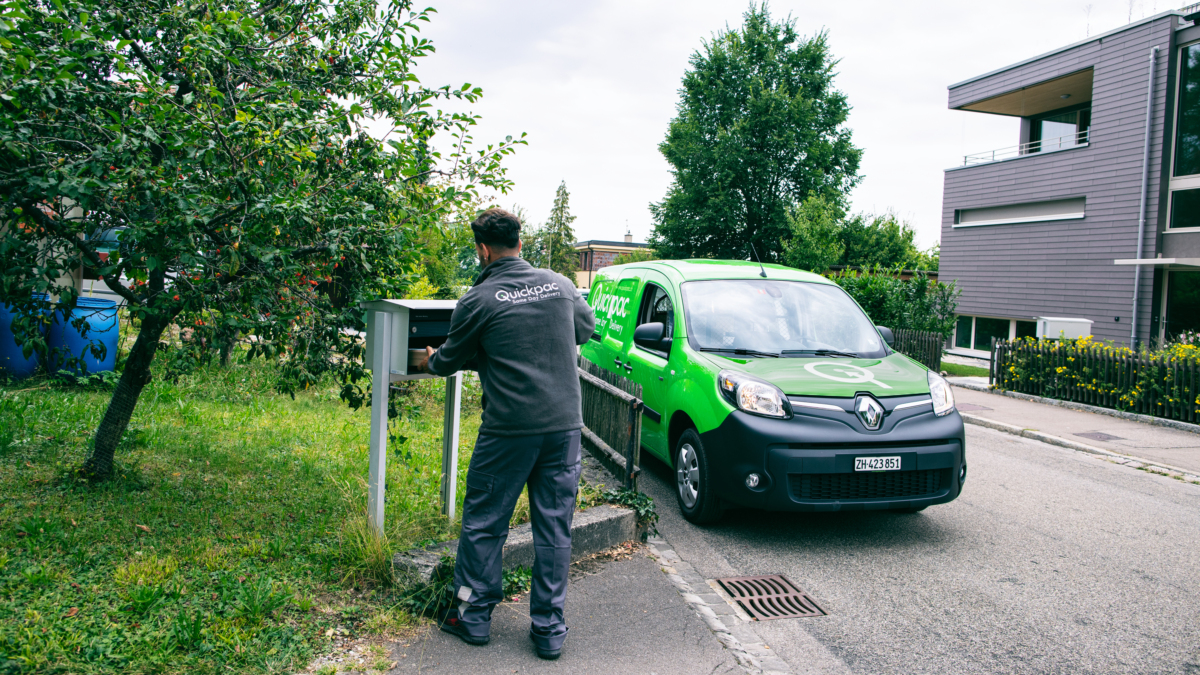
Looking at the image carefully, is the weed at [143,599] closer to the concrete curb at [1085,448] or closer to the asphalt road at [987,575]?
the asphalt road at [987,575]

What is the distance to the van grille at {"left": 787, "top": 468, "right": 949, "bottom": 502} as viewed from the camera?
4.95m

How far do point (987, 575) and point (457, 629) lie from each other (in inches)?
132

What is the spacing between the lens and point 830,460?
16.1 ft

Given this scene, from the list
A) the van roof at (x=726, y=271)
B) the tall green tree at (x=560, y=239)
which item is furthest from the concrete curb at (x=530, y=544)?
the tall green tree at (x=560, y=239)

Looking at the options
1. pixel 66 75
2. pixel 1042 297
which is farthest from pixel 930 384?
pixel 1042 297

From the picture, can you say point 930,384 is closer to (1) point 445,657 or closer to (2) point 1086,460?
(1) point 445,657

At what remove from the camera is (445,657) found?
3.28 metres

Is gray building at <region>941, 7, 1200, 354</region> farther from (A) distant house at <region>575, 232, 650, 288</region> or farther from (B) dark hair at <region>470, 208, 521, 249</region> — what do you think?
(A) distant house at <region>575, 232, 650, 288</region>

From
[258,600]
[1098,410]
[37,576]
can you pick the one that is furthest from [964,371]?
[37,576]

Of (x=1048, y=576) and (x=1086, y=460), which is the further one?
(x=1086, y=460)

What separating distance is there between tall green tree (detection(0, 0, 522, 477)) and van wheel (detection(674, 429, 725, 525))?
2344 millimetres

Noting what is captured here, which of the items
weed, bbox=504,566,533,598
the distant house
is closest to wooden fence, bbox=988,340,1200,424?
weed, bbox=504,566,533,598

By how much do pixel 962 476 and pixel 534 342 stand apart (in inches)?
140

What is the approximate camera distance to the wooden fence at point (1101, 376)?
10.8 meters
